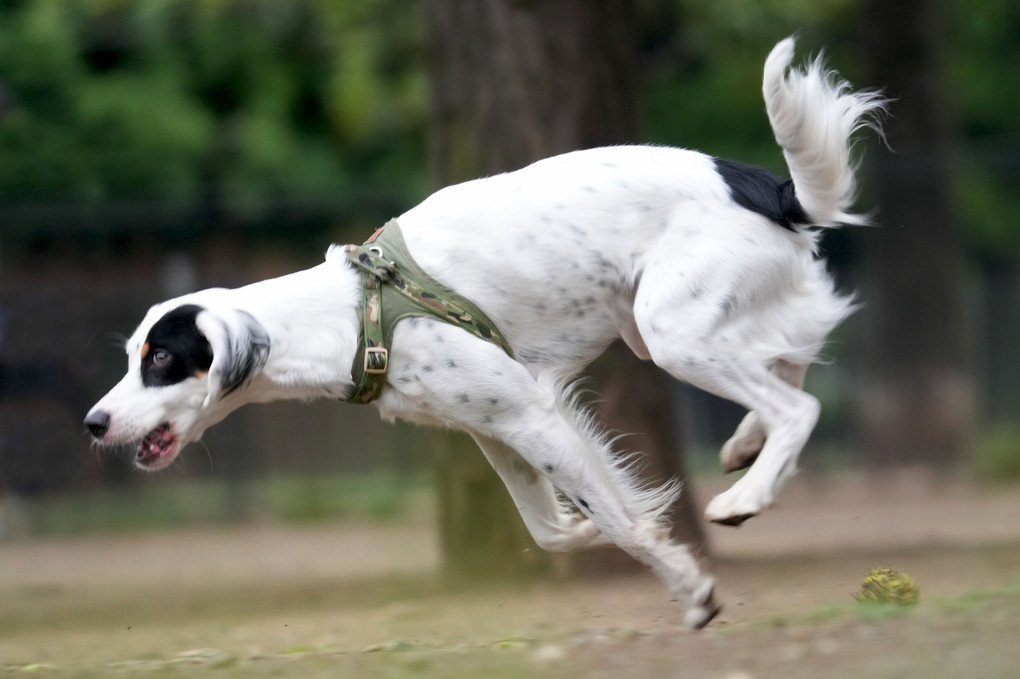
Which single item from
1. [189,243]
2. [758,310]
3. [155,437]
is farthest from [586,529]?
[189,243]

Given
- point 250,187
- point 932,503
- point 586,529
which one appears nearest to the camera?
point 586,529

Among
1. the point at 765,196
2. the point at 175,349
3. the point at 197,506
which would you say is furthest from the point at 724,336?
the point at 197,506

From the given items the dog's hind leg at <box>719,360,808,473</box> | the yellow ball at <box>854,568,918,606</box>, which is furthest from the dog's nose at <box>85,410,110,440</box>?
the yellow ball at <box>854,568,918,606</box>

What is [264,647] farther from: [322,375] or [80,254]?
[80,254]

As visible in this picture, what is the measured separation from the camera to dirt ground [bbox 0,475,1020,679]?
4.09 metres

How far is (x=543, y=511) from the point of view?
174 inches

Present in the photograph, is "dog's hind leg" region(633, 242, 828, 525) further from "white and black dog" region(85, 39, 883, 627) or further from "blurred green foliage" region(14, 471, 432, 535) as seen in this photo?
"blurred green foliage" region(14, 471, 432, 535)

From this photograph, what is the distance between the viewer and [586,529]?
4395 mm

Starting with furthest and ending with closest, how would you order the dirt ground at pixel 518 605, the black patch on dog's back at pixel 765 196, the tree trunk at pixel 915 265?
the tree trunk at pixel 915 265 → the black patch on dog's back at pixel 765 196 → the dirt ground at pixel 518 605

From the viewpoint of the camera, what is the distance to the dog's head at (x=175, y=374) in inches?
152

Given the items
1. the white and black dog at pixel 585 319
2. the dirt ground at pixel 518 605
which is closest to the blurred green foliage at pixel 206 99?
the dirt ground at pixel 518 605

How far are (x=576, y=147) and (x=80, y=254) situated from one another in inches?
225

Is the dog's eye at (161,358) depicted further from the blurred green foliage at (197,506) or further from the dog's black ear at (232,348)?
the blurred green foliage at (197,506)

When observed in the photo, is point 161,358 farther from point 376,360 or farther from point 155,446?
point 376,360
